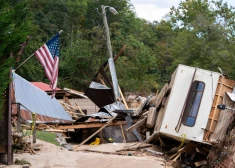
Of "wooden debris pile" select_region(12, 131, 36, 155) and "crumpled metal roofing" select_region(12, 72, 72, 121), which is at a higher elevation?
"crumpled metal roofing" select_region(12, 72, 72, 121)

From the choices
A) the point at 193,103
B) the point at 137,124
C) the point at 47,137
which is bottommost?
the point at 47,137

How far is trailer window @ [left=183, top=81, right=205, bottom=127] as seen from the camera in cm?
1875

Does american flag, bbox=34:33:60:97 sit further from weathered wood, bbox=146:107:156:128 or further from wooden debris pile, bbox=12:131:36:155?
weathered wood, bbox=146:107:156:128

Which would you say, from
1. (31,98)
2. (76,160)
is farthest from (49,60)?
(76,160)

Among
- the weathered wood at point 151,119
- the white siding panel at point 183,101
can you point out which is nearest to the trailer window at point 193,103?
the white siding panel at point 183,101

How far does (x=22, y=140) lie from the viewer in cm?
1512

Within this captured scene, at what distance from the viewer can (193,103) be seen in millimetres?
19000

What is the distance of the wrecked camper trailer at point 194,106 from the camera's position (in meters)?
18.5

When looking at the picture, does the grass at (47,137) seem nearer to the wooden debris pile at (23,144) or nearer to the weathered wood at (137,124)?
the wooden debris pile at (23,144)

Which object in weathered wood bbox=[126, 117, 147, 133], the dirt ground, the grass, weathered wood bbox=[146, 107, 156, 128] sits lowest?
the grass

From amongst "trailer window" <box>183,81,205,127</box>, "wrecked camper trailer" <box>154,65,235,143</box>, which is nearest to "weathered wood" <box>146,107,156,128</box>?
"wrecked camper trailer" <box>154,65,235,143</box>

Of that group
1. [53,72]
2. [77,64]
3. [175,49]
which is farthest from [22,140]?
[175,49]

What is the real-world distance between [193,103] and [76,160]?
6.02 meters

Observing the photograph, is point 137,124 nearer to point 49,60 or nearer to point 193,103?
point 193,103
